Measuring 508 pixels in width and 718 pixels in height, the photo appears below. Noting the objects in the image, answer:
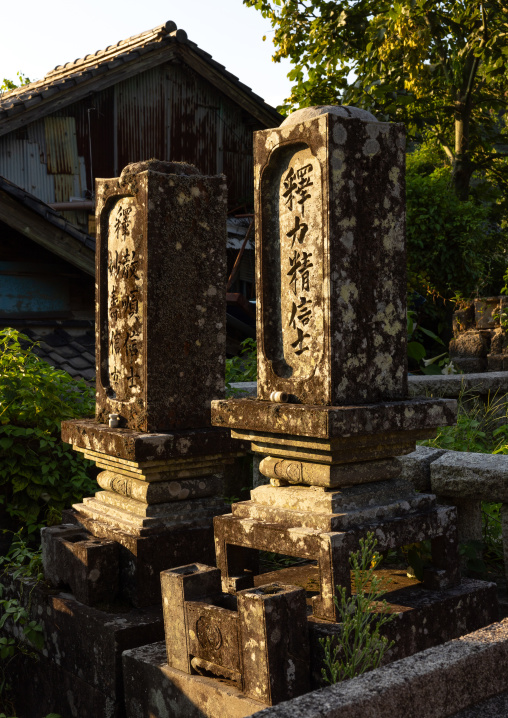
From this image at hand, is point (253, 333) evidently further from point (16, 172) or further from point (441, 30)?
point (441, 30)

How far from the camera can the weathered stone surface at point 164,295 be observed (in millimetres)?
3645

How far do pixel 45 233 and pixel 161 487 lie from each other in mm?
3971

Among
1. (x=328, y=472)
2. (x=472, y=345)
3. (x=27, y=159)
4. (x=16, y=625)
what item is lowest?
(x=16, y=625)

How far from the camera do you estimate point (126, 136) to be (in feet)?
41.3

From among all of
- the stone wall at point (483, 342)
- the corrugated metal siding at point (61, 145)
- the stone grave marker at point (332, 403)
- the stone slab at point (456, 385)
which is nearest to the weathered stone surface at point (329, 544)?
the stone grave marker at point (332, 403)

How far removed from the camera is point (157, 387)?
3.67 metres

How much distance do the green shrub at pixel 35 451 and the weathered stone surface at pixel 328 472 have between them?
197 cm

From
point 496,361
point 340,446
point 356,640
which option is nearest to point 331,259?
point 340,446

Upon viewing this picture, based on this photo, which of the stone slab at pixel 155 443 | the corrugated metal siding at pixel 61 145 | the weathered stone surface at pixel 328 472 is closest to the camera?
the weathered stone surface at pixel 328 472

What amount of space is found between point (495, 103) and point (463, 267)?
136 inches

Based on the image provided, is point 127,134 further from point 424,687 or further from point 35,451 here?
point 424,687

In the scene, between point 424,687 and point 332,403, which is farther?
point 332,403

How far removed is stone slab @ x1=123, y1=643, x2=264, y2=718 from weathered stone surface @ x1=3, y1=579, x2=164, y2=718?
152 mm

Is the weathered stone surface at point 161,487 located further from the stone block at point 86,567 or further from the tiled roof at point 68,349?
the tiled roof at point 68,349
